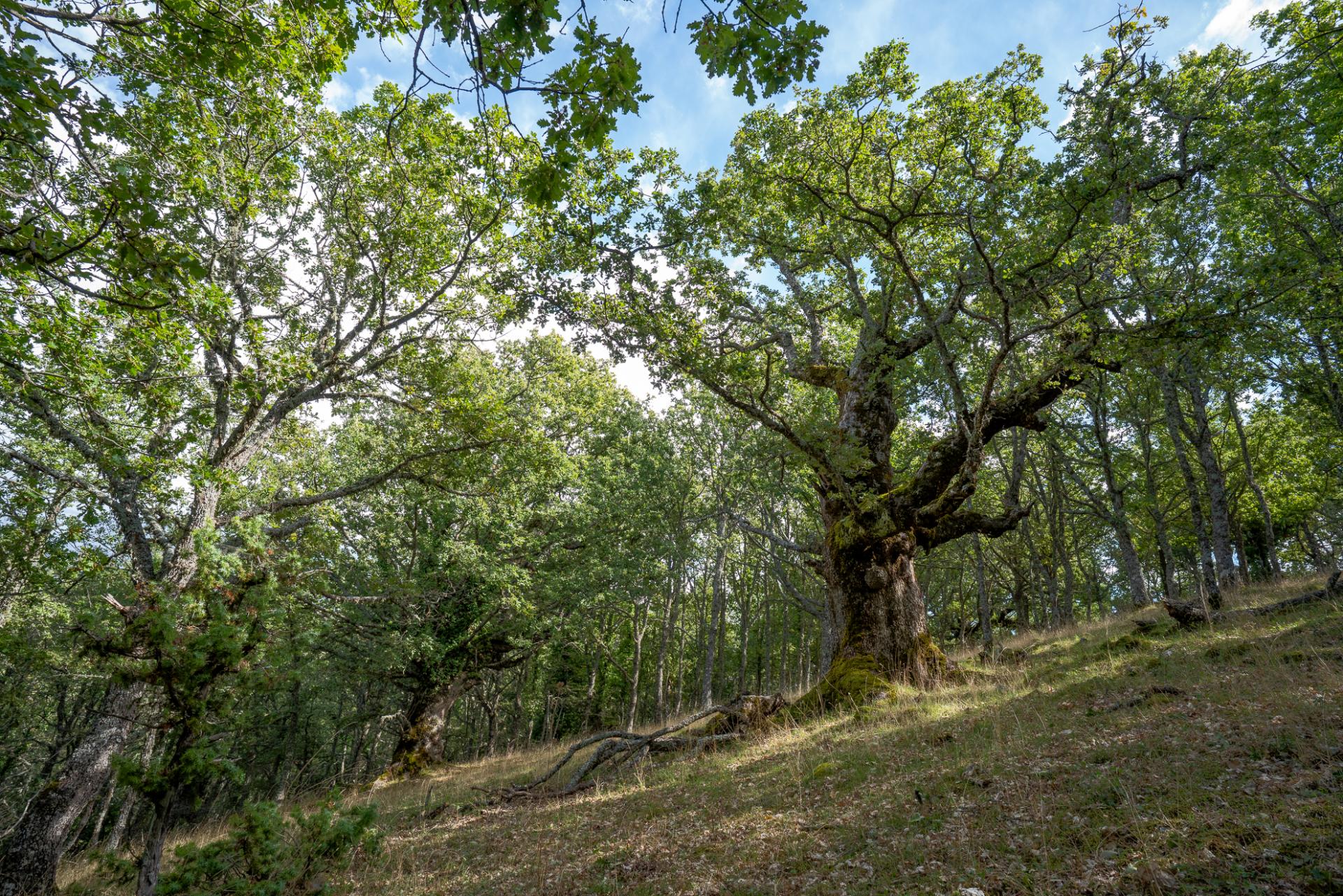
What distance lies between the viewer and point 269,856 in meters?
5.90

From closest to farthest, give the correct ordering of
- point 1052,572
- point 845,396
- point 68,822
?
point 68,822 → point 845,396 → point 1052,572

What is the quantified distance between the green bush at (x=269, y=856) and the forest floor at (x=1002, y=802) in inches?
17.8

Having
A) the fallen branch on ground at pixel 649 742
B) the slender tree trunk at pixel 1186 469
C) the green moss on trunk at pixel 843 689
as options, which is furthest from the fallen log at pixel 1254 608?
the fallen branch on ground at pixel 649 742

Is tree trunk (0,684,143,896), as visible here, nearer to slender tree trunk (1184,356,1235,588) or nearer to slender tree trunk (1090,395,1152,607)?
slender tree trunk (1090,395,1152,607)

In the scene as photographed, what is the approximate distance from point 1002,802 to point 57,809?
13.1m

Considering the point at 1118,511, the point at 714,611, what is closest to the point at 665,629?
the point at 714,611

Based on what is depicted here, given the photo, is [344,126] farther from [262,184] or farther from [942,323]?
[942,323]

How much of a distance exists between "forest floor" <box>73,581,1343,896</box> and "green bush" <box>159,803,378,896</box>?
17.8 inches

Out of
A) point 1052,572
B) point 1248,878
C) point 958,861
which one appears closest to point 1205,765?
point 1248,878

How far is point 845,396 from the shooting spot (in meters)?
12.5

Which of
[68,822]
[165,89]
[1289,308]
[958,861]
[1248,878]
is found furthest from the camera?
[1289,308]

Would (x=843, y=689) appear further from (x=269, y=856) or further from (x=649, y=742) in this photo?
(x=269, y=856)

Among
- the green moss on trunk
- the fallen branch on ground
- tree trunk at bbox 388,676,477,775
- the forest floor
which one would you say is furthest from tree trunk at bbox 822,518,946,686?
tree trunk at bbox 388,676,477,775

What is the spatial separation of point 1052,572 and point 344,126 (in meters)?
30.0
